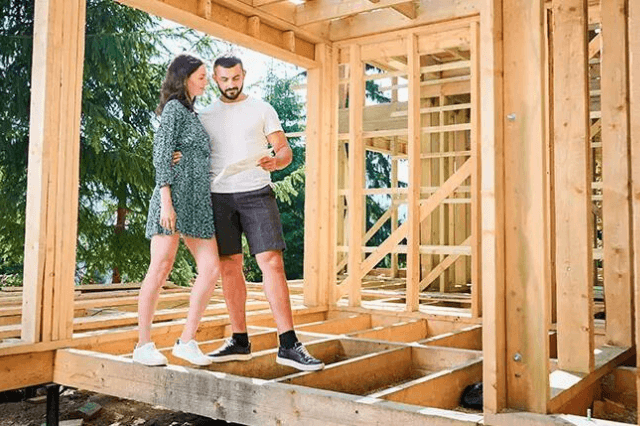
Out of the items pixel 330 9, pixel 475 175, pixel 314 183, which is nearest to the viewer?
pixel 475 175

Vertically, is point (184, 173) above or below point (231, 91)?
below

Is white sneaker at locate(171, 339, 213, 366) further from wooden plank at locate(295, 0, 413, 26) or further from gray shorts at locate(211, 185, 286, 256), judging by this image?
wooden plank at locate(295, 0, 413, 26)

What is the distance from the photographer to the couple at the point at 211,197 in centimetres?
305

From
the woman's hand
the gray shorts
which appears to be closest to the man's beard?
the gray shorts

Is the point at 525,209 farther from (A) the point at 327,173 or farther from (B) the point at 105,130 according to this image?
(B) the point at 105,130

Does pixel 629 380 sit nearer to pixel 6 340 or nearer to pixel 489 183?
pixel 489 183

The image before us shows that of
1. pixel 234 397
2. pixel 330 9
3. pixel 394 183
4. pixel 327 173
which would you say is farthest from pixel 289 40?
pixel 394 183

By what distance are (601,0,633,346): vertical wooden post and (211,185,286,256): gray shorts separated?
6.77 ft

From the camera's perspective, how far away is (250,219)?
Result: 10.4 feet

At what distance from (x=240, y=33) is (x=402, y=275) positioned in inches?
247

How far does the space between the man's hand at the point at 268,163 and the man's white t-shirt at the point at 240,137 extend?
0.06 metres

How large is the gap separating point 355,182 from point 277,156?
9.32ft

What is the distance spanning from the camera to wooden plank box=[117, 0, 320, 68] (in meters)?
4.61

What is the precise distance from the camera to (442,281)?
27.1 feet
